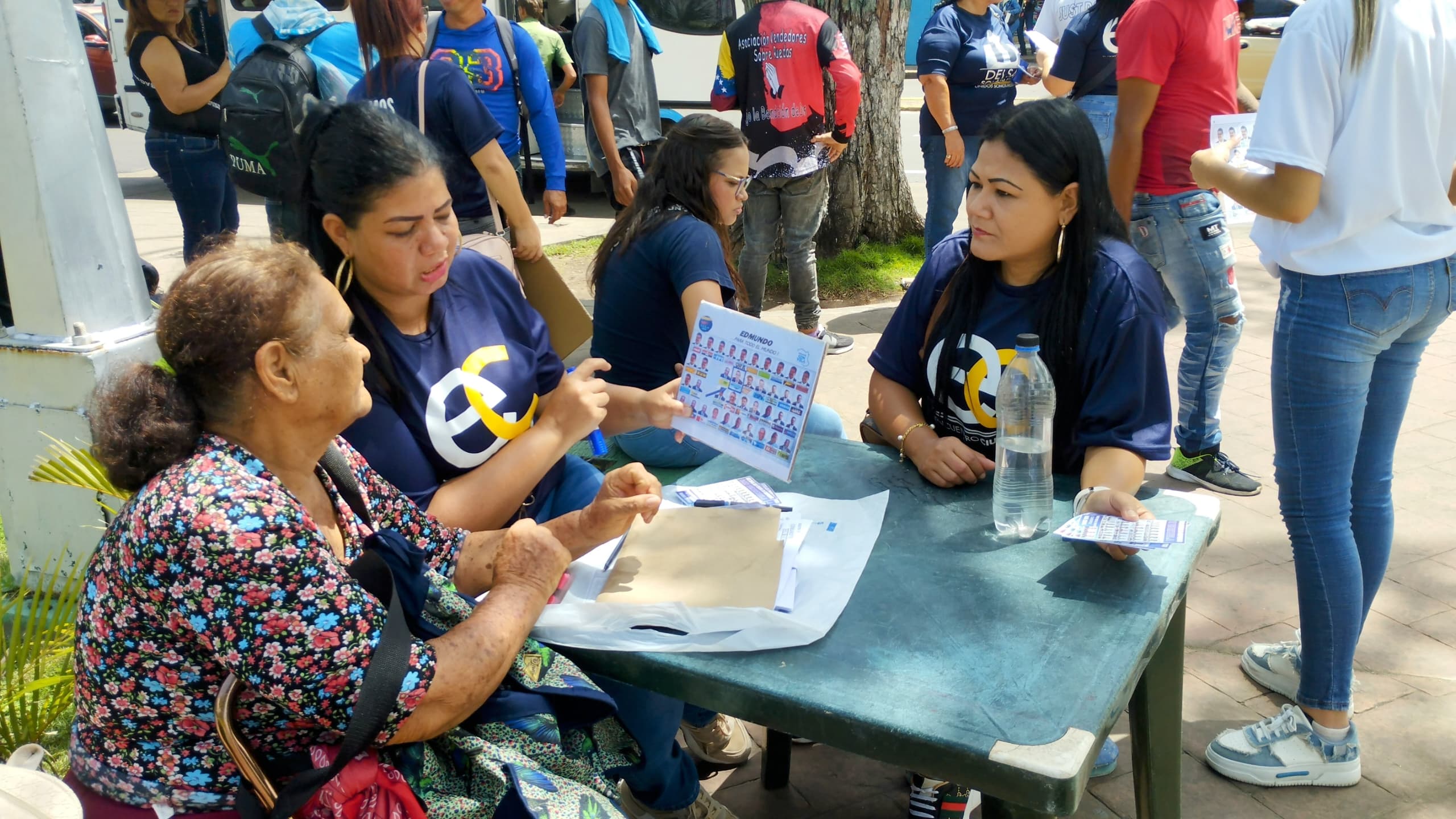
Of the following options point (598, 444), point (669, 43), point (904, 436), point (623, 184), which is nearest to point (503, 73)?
point (623, 184)

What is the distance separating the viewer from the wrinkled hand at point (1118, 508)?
1.96 m

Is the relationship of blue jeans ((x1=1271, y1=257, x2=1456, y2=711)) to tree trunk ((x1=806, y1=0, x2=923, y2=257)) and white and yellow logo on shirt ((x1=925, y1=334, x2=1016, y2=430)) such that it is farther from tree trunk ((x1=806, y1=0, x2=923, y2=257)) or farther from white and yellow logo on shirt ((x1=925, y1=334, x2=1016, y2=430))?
tree trunk ((x1=806, y1=0, x2=923, y2=257))

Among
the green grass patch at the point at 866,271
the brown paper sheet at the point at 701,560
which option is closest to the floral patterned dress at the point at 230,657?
the brown paper sheet at the point at 701,560

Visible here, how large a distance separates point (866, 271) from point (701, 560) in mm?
5424

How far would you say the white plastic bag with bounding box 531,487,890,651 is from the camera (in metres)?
1.76

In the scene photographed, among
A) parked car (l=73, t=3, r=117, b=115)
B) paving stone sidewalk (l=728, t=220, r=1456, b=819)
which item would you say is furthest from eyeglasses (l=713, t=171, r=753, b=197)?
parked car (l=73, t=3, r=117, b=115)

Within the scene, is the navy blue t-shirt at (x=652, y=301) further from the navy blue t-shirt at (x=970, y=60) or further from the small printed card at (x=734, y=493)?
the navy blue t-shirt at (x=970, y=60)

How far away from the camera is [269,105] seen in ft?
13.5

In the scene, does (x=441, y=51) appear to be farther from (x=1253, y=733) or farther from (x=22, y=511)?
(x=1253, y=733)

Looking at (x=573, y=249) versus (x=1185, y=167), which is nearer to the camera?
(x=1185, y=167)

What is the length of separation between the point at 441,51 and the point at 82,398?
2015 millimetres

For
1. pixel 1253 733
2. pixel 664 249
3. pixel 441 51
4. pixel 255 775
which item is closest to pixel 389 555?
pixel 255 775

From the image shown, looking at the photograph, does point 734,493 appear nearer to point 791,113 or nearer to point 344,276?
point 344,276

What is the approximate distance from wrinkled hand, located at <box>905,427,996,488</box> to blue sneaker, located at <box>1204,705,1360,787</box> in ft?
3.47
